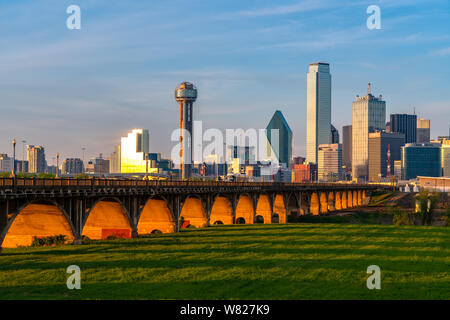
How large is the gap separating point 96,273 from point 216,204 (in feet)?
235

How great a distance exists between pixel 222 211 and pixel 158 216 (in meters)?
26.9

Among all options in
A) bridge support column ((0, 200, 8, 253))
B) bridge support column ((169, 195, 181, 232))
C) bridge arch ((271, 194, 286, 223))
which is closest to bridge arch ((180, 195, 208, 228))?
bridge support column ((169, 195, 181, 232))

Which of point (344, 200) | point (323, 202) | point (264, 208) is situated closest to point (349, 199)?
point (344, 200)

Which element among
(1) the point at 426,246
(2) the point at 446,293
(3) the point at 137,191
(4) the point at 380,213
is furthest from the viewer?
(4) the point at 380,213

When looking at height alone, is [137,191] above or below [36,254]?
above

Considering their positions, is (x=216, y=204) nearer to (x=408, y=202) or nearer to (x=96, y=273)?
(x=96, y=273)

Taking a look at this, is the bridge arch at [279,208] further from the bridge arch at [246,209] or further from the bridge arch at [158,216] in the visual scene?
the bridge arch at [158,216]

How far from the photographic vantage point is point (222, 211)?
4166 inches

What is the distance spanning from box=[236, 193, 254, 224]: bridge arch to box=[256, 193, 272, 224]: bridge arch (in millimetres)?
7028

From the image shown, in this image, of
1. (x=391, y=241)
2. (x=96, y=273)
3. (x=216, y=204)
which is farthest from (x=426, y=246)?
(x=216, y=204)

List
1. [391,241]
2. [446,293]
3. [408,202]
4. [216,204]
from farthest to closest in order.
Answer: [408,202], [216,204], [391,241], [446,293]

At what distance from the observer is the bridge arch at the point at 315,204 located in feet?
520

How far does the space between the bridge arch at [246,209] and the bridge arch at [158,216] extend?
3475cm
